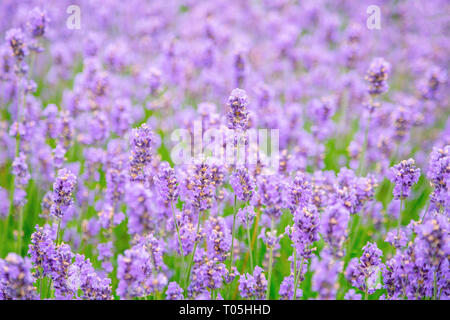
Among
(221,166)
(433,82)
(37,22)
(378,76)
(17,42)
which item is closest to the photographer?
(221,166)

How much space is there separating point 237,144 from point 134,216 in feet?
2.77

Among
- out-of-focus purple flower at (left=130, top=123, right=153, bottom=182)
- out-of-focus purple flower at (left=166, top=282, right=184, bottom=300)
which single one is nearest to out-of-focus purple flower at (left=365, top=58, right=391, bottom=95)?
out-of-focus purple flower at (left=130, top=123, right=153, bottom=182)

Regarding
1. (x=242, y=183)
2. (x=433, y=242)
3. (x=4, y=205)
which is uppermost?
(x=242, y=183)

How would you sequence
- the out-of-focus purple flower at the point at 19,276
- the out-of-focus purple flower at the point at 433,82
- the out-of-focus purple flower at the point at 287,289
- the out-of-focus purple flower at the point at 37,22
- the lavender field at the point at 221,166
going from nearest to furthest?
the out-of-focus purple flower at the point at 19,276 → the lavender field at the point at 221,166 → the out-of-focus purple flower at the point at 287,289 → the out-of-focus purple flower at the point at 37,22 → the out-of-focus purple flower at the point at 433,82

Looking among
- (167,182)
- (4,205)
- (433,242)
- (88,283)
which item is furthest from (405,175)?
(4,205)

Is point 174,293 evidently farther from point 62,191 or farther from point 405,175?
point 405,175

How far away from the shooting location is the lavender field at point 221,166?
1.89 m

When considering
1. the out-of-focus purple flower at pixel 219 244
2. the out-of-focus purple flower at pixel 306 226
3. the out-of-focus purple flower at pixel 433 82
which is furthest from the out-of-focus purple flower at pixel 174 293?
the out-of-focus purple flower at pixel 433 82

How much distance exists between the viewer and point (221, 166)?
208 cm

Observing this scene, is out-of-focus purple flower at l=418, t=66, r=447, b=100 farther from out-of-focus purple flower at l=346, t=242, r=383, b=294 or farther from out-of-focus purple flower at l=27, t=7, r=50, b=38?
out-of-focus purple flower at l=27, t=7, r=50, b=38

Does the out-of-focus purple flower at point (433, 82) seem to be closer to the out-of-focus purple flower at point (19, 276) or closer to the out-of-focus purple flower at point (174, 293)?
the out-of-focus purple flower at point (174, 293)

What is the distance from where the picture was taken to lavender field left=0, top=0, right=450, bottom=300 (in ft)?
6.21

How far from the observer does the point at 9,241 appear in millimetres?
2982

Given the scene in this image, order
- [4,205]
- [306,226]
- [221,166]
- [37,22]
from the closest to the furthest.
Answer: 1. [306,226]
2. [221,166]
3. [37,22]
4. [4,205]
